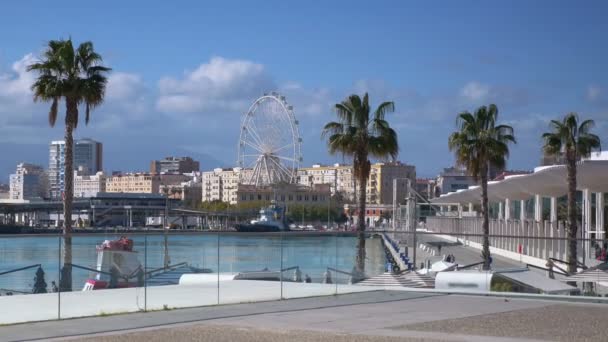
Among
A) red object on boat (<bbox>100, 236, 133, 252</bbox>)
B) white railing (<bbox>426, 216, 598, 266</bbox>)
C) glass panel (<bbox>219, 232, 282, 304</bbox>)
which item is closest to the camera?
glass panel (<bbox>219, 232, 282, 304</bbox>)

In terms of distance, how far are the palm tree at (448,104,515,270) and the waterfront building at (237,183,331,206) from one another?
75.9m

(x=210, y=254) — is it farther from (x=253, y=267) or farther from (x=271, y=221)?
(x=271, y=221)

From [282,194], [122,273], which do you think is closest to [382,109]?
[122,273]

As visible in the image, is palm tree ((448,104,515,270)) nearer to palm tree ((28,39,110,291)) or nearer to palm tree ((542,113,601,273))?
palm tree ((542,113,601,273))

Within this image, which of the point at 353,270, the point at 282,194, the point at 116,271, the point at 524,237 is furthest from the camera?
the point at 282,194

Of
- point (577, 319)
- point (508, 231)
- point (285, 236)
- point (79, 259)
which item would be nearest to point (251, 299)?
point (285, 236)

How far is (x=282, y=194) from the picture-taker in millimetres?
135750

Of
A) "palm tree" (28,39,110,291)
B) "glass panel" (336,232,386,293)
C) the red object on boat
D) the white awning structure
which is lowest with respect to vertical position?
"glass panel" (336,232,386,293)

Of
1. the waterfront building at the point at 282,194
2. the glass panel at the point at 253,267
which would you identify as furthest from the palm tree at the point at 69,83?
the waterfront building at the point at 282,194

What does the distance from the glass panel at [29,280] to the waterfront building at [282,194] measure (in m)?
105

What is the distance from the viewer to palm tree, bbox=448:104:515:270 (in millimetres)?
49125

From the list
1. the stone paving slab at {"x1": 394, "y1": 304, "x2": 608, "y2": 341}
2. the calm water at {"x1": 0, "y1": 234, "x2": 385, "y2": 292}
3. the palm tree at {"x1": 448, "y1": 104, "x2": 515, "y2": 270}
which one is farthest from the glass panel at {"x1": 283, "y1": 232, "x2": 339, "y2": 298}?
the palm tree at {"x1": 448, "y1": 104, "x2": 515, "y2": 270}

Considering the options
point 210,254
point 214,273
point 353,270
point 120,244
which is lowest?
point 353,270

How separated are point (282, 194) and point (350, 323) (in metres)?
117
